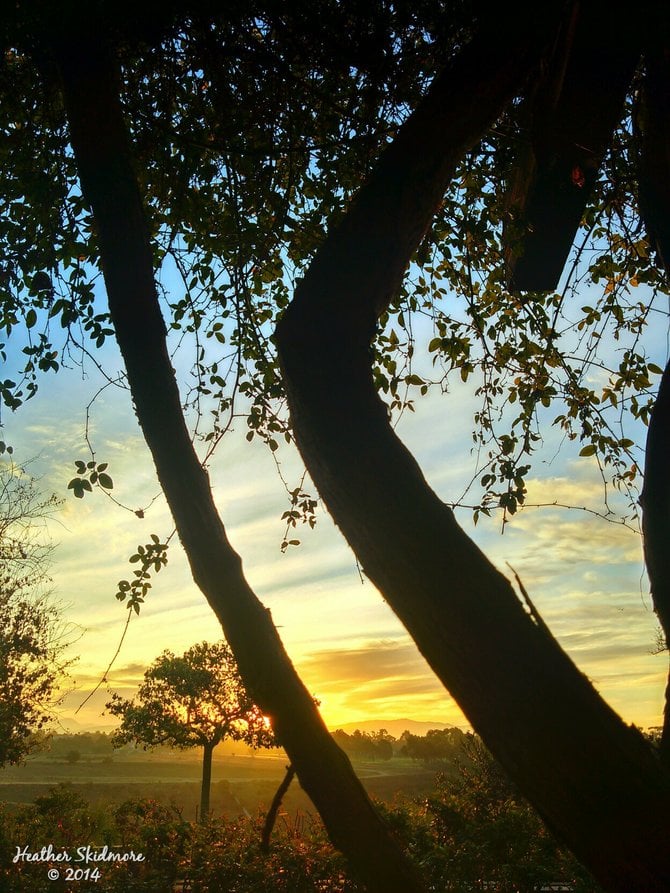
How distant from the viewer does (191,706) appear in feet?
117

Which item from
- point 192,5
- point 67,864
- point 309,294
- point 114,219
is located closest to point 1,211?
point 192,5

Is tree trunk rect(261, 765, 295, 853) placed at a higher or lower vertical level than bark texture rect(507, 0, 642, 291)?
lower

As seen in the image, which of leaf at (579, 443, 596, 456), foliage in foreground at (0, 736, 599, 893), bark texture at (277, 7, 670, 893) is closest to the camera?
bark texture at (277, 7, 670, 893)

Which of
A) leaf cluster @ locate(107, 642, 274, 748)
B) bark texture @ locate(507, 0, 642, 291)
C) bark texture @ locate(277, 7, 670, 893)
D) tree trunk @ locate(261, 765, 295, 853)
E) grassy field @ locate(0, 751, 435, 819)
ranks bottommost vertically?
grassy field @ locate(0, 751, 435, 819)

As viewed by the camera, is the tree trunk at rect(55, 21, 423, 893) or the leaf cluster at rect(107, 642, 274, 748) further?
the leaf cluster at rect(107, 642, 274, 748)

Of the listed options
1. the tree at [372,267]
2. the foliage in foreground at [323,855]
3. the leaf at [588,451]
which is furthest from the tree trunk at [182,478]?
the foliage in foreground at [323,855]

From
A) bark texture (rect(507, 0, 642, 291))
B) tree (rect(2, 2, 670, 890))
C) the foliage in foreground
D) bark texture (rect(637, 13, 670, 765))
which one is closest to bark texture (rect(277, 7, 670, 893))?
tree (rect(2, 2, 670, 890))

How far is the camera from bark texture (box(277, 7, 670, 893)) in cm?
145

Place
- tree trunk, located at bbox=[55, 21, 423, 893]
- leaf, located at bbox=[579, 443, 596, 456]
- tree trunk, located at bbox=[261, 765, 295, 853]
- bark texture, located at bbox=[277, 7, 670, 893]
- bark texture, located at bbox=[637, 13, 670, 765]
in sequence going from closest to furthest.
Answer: bark texture, located at bbox=[277, 7, 670, 893] < tree trunk, located at bbox=[55, 21, 423, 893] < tree trunk, located at bbox=[261, 765, 295, 853] < bark texture, located at bbox=[637, 13, 670, 765] < leaf, located at bbox=[579, 443, 596, 456]

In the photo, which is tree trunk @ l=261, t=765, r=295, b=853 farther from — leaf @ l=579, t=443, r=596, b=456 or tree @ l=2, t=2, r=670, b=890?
leaf @ l=579, t=443, r=596, b=456

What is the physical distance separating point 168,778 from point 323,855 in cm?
6812

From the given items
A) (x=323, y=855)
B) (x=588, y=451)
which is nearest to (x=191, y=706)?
(x=323, y=855)

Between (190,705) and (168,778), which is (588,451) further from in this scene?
(168,778)

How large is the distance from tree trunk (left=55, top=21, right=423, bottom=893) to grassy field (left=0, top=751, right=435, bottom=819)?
33.7 m
